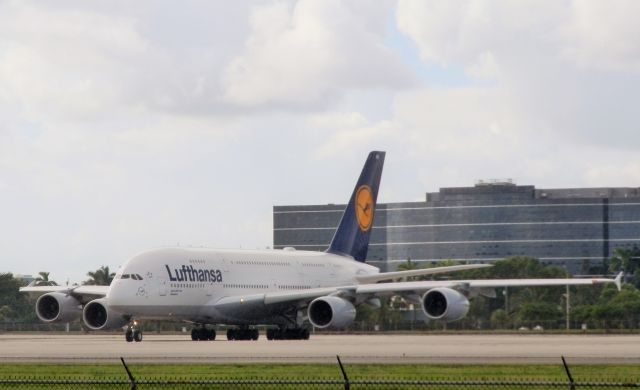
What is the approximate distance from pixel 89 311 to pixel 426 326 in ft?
102

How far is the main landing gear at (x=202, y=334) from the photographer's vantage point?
73438 mm

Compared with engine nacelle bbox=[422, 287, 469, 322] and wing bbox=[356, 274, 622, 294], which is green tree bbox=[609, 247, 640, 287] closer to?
wing bbox=[356, 274, 622, 294]

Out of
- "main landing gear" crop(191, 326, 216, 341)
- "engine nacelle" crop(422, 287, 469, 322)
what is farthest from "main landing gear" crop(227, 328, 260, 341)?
"engine nacelle" crop(422, 287, 469, 322)

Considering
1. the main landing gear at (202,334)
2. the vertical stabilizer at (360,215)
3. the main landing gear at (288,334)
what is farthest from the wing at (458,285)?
the vertical stabilizer at (360,215)

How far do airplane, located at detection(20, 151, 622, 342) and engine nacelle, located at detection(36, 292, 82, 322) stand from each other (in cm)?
5

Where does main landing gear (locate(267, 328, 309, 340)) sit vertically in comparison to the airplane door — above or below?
below

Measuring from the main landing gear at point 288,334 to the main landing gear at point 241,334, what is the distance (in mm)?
1053

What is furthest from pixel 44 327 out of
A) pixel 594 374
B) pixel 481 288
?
pixel 594 374

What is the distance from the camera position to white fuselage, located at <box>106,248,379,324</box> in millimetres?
69000

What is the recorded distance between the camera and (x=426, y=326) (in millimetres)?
98625

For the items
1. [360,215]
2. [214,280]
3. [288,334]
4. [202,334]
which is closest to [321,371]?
[214,280]

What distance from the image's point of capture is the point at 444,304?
69375mm

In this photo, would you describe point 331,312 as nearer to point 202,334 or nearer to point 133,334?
point 202,334

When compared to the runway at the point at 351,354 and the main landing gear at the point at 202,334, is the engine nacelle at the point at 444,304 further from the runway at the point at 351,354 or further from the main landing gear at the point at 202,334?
the main landing gear at the point at 202,334
